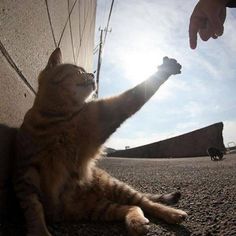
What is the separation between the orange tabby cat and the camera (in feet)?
7.47

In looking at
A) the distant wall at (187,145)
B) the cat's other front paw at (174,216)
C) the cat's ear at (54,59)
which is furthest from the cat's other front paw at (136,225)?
the distant wall at (187,145)

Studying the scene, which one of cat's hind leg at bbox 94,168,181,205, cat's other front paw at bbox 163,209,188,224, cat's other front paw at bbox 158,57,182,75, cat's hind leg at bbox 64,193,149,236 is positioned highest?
cat's other front paw at bbox 158,57,182,75

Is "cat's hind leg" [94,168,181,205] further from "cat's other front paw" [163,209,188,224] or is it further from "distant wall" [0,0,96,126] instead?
"distant wall" [0,0,96,126]

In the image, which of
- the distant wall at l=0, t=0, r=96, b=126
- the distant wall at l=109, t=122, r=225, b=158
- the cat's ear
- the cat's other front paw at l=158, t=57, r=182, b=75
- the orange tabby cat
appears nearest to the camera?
the distant wall at l=0, t=0, r=96, b=126

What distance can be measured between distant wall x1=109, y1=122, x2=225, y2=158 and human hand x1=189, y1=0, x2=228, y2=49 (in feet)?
46.0

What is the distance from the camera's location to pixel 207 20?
6.19 feet

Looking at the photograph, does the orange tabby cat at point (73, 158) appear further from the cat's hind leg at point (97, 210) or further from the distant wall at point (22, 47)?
the distant wall at point (22, 47)

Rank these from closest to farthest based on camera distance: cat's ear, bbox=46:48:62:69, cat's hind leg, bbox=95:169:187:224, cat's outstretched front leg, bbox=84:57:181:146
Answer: cat's hind leg, bbox=95:169:187:224 → cat's outstretched front leg, bbox=84:57:181:146 → cat's ear, bbox=46:48:62:69

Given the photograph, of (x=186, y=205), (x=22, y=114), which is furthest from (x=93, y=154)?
(x=186, y=205)

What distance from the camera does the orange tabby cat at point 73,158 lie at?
89.7 inches

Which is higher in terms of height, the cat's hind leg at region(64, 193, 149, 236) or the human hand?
the human hand

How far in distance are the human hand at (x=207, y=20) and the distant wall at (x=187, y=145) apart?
14.0 m

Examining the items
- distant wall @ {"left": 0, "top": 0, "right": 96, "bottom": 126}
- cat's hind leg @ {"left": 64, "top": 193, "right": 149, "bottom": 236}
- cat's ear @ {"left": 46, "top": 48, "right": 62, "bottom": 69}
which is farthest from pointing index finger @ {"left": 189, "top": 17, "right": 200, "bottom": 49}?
cat's ear @ {"left": 46, "top": 48, "right": 62, "bottom": 69}

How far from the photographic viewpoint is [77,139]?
2584 mm
